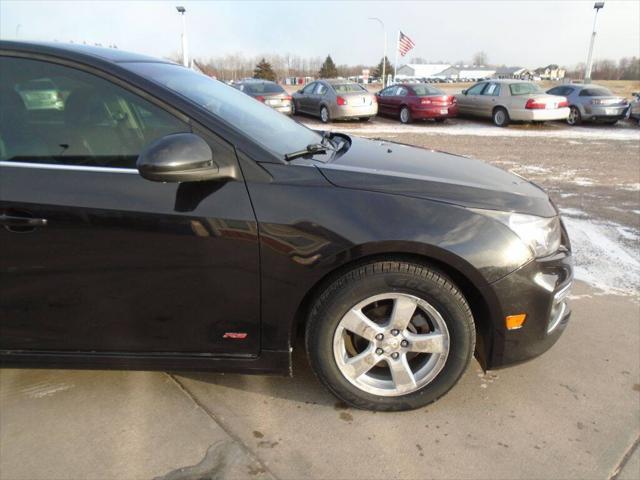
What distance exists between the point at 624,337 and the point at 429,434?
1.68m

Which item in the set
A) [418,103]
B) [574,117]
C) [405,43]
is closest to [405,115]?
[418,103]

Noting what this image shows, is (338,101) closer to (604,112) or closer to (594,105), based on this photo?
(594,105)

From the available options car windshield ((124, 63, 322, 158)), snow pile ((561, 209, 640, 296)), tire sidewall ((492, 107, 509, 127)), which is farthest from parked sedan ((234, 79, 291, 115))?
car windshield ((124, 63, 322, 158))

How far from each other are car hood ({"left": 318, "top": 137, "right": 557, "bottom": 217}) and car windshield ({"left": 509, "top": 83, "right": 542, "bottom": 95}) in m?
13.7

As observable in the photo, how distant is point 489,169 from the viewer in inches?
116

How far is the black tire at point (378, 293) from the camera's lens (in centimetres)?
219

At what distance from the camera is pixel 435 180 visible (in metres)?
2.38

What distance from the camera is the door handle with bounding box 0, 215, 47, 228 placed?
81.5 inches

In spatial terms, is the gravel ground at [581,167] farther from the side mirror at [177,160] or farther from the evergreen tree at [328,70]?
the evergreen tree at [328,70]

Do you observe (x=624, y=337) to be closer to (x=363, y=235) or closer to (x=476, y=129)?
(x=363, y=235)

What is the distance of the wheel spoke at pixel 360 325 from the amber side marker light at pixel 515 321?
1.94 ft

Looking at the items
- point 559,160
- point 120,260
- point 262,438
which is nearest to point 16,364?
point 120,260

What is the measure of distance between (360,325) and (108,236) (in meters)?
1.19

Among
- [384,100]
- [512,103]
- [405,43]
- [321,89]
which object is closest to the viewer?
[512,103]
